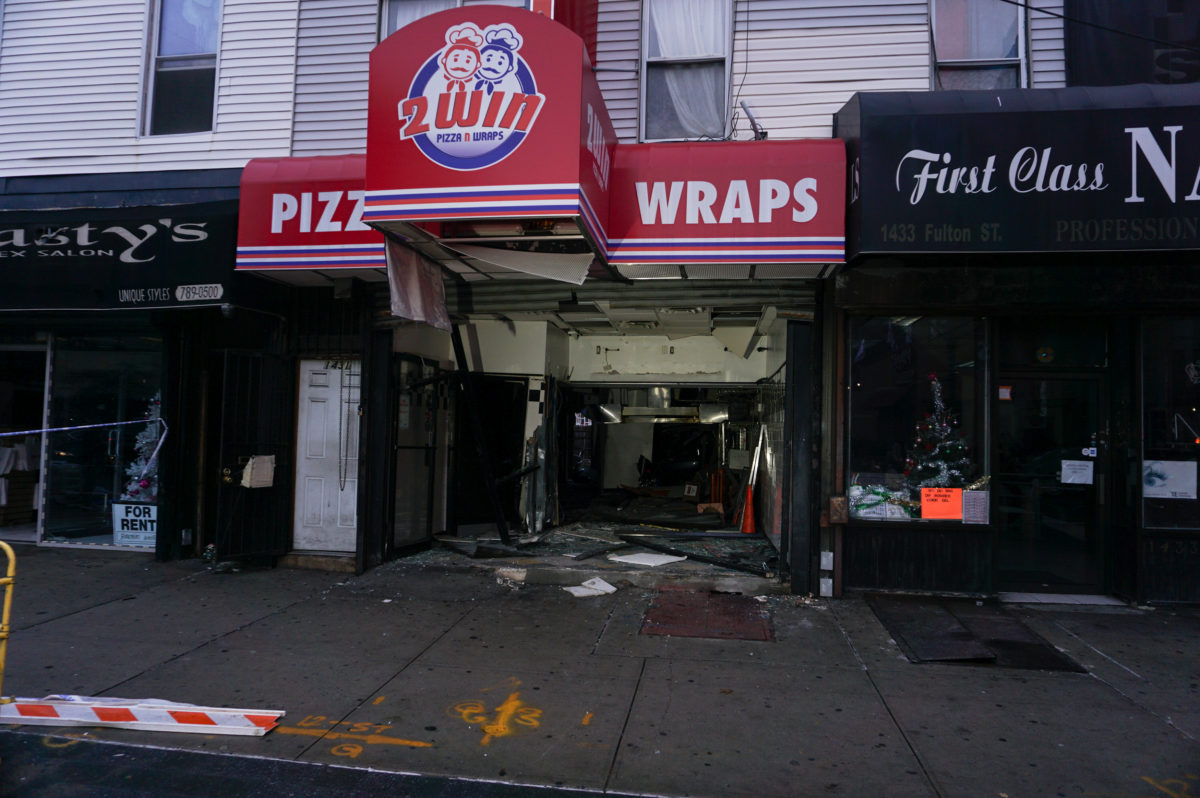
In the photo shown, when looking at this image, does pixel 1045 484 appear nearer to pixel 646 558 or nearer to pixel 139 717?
pixel 646 558

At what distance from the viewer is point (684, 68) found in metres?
7.80

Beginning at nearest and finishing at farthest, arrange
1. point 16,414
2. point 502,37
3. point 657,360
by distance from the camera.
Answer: point 502,37, point 16,414, point 657,360

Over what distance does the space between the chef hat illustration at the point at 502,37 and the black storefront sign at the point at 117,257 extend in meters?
3.60

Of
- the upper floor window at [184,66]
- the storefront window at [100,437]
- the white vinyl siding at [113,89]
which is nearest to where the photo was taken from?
the white vinyl siding at [113,89]

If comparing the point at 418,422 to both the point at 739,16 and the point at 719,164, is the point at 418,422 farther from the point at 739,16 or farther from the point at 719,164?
the point at 739,16

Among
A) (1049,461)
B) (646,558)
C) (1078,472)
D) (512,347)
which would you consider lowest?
(646,558)

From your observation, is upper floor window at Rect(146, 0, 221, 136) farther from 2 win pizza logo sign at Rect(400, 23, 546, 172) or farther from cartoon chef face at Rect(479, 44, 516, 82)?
cartoon chef face at Rect(479, 44, 516, 82)

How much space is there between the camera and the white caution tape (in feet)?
14.0

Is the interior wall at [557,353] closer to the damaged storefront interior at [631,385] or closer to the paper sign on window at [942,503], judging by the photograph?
the damaged storefront interior at [631,385]

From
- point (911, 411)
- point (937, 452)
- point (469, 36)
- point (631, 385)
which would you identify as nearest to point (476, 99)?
point (469, 36)

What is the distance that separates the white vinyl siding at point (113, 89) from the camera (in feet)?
27.7

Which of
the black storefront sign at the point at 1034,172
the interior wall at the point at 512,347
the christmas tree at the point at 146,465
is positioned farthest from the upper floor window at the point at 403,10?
the christmas tree at the point at 146,465

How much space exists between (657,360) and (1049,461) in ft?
18.2

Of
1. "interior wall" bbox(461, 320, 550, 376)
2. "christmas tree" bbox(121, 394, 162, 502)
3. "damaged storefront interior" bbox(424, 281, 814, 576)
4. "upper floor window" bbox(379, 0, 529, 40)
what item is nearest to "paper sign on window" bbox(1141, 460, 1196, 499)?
"damaged storefront interior" bbox(424, 281, 814, 576)
